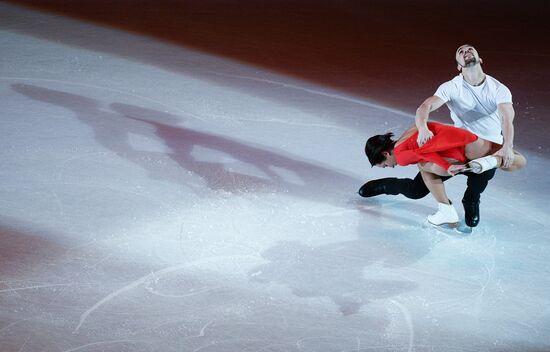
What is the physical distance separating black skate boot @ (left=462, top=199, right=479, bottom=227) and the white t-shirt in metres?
0.37

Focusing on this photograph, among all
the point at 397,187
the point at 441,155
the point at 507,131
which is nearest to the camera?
the point at 507,131

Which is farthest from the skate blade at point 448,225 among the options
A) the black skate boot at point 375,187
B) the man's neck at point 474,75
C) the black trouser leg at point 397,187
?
the man's neck at point 474,75

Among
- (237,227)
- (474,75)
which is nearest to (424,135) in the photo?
(474,75)

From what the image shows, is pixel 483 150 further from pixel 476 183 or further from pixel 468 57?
pixel 468 57

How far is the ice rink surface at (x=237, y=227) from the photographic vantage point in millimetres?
3512

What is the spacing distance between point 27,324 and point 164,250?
0.91m

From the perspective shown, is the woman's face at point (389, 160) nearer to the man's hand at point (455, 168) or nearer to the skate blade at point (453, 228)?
the man's hand at point (455, 168)

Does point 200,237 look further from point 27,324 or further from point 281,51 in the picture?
point 281,51

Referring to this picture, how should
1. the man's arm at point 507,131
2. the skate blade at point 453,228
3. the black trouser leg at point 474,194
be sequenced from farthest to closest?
the skate blade at point 453,228, the black trouser leg at point 474,194, the man's arm at point 507,131

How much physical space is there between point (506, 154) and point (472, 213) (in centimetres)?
42

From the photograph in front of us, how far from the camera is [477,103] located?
171 inches

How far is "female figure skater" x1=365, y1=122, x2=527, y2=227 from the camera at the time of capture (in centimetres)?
425

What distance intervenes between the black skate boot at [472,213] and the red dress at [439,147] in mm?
278

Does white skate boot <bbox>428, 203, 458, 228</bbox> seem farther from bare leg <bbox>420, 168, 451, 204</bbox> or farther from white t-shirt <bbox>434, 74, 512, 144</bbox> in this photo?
white t-shirt <bbox>434, 74, 512, 144</bbox>
